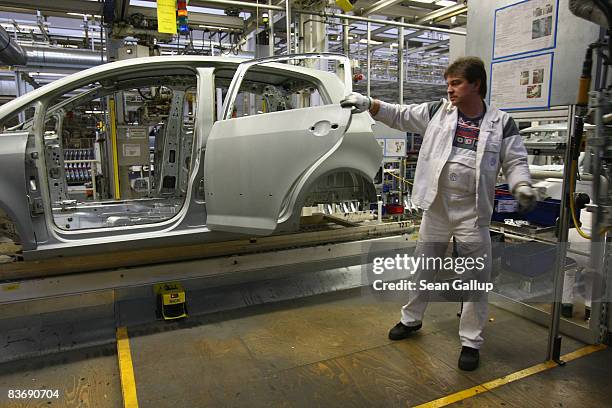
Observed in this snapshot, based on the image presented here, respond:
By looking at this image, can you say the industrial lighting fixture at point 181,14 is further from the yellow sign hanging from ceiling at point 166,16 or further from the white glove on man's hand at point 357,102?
the white glove on man's hand at point 357,102

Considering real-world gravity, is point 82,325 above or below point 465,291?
below

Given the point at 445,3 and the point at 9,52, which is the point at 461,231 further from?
the point at 9,52

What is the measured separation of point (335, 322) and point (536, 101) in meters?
2.20

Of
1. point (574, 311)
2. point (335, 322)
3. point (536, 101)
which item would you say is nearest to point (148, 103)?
point (335, 322)

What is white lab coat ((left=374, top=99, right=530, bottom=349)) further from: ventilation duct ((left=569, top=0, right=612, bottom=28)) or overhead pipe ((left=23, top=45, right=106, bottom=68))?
overhead pipe ((left=23, top=45, right=106, bottom=68))

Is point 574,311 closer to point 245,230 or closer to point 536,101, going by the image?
point 536,101

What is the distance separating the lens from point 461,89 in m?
2.57

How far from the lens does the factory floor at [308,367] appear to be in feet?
7.79

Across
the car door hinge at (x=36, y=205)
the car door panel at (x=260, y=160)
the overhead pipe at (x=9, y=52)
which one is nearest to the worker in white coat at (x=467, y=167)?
the car door panel at (x=260, y=160)

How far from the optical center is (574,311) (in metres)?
3.29

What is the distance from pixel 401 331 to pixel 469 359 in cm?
52

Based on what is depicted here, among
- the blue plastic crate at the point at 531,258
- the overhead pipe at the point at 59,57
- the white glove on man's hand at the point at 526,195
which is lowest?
the blue plastic crate at the point at 531,258

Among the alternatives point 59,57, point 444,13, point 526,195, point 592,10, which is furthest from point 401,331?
point 59,57

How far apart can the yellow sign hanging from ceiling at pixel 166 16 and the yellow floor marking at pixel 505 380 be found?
12.5ft
